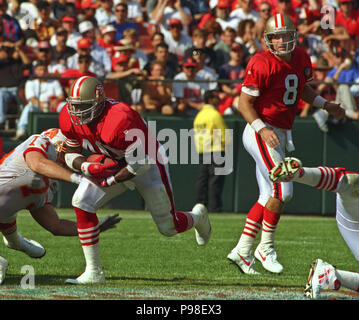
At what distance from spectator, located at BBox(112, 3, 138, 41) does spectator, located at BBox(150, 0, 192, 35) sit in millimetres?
745

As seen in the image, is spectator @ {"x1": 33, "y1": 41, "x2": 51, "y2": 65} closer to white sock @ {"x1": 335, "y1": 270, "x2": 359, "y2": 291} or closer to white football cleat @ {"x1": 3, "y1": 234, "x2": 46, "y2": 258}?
white football cleat @ {"x1": 3, "y1": 234, "x2": 46, "y2": 258}

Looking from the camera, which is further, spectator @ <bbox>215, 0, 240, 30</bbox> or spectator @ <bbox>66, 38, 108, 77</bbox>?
spectator @ <bbox>215, 0, 240, 30</bbox>

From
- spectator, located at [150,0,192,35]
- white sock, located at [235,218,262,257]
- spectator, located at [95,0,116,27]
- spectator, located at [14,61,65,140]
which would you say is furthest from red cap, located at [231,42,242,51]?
white sock, located at [235,218,262,257]

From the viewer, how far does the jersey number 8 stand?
6.72 m

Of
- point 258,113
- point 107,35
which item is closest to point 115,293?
point 258,113

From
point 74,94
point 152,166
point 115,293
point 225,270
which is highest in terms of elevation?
point 74,94

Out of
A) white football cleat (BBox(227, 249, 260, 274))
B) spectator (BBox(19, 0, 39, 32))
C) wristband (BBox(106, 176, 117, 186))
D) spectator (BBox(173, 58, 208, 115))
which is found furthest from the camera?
spectator (BBox(19, 0, 39, 32))

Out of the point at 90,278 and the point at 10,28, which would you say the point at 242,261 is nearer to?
the point at 90,278

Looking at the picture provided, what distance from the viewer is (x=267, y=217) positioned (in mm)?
6727

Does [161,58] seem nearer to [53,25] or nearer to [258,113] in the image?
[53,25]

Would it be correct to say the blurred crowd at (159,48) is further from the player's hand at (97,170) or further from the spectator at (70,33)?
the player's hand at (97,170)

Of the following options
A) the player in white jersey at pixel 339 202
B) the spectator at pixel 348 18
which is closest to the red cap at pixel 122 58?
the spectator at pixel 348 18

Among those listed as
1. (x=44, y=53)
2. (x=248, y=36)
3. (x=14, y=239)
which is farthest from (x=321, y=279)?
(x=248, y=36)
